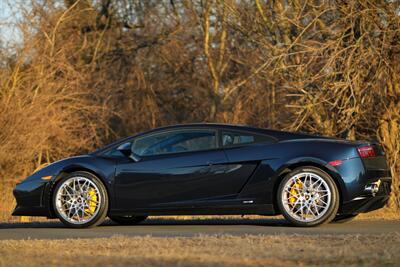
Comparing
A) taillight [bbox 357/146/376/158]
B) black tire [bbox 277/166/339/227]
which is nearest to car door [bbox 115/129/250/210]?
black tire [bbox 277/166/339/227]

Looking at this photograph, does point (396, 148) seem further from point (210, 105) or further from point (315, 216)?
point (210, 105)

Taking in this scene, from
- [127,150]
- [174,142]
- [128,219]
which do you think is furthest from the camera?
[128,219]

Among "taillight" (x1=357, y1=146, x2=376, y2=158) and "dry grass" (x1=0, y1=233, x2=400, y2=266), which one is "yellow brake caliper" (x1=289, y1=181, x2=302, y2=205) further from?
"dry grass" (x1=0, y1=233, x2=400, y2=266)

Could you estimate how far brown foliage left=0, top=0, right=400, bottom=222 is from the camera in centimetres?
1567

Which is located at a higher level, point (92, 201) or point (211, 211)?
point (92, 201)

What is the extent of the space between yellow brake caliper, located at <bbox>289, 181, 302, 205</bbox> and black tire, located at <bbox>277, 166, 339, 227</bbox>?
0.11 metres

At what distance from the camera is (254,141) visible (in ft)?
36.9

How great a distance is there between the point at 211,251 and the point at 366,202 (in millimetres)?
3243

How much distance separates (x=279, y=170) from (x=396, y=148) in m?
5.92

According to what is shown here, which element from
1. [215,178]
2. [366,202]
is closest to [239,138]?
[215,178]

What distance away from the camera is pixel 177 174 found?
36.8 feet

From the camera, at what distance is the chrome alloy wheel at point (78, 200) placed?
11474 mm

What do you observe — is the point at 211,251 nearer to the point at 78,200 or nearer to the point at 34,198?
the point at 78,200

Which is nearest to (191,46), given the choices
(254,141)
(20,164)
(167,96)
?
(167,96)
